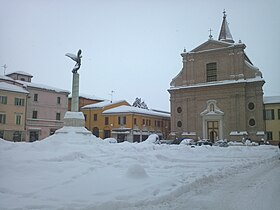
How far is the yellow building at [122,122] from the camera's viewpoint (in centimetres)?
4138

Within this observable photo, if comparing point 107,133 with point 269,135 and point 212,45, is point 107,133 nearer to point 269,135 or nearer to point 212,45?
point 212,45

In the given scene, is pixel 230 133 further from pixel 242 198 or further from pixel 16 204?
pixel 16 204

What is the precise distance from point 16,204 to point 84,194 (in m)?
1.31

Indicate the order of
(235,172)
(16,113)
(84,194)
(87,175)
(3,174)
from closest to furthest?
(84,194) → (3,174) → (87,175) → (235,172) → (16,113)

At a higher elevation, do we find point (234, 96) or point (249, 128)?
point (234, 96)

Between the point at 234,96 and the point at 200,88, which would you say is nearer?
the point at 234,96

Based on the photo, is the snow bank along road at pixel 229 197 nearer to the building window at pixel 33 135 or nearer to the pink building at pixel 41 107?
the pink building at pixel 41 107

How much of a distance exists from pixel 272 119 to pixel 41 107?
2773 cm

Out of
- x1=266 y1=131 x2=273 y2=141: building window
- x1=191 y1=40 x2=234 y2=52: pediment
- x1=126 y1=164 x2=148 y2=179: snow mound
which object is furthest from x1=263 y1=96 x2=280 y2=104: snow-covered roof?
x1=126 y1=164 x2=148 y2=179: snow mound

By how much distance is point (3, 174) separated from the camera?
7.06 metres

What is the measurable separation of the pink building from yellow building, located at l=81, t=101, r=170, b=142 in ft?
17.8

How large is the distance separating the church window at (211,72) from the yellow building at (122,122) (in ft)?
35.9

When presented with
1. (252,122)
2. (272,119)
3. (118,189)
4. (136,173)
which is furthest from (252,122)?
(118,189)

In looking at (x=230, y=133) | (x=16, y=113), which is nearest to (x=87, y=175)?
(x=16, y=113)
